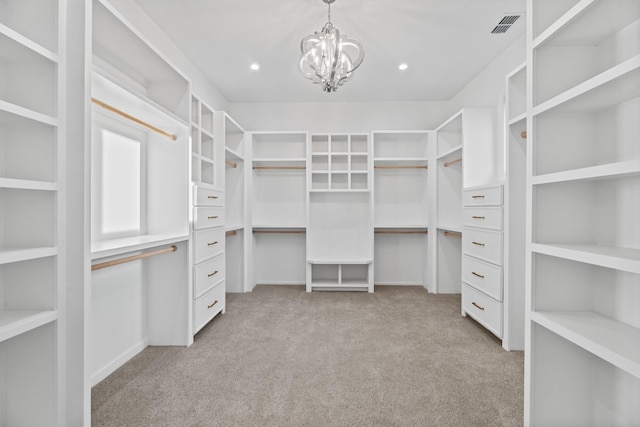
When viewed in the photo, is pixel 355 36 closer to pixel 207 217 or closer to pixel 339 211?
pixel 207 217

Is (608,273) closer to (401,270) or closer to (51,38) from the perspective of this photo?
(51,38)

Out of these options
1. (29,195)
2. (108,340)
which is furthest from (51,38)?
(108,340)

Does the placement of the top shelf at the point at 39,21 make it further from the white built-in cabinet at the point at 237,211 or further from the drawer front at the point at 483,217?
the drawer front at the point at 483,217

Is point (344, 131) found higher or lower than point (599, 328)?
higher

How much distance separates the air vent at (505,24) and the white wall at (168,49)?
2520 millimetres

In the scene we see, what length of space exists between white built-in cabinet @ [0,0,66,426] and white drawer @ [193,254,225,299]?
4.02 ft

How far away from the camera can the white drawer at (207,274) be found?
2.54 meters

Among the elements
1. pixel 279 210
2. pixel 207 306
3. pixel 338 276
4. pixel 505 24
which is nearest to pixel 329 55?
pixel 505 24

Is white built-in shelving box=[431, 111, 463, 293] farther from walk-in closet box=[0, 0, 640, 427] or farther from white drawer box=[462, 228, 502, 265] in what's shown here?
white drawer box=[462, 228, 502, 265]

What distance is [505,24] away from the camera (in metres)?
2.54

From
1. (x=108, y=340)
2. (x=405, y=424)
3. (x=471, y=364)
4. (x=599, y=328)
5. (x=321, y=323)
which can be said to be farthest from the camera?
(x=321, y=323)

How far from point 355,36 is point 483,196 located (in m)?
1.79

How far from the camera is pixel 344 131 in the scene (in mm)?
4418

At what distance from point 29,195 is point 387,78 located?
3.37 meters
